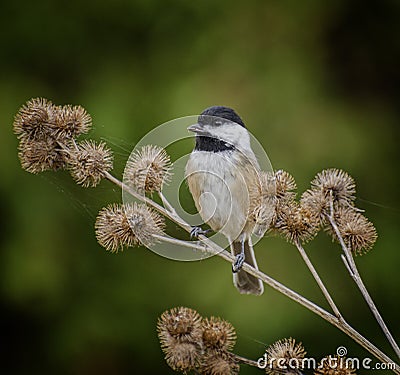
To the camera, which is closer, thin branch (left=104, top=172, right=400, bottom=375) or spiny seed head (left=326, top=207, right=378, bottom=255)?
thin branch (left=104, top=172, right=400, bottom=375)

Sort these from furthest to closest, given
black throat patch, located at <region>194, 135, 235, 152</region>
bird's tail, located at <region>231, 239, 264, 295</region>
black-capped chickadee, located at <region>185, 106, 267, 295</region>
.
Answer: bird's tail, located at <region>231, 239, 264, 295</region> → black throat patch, located at <region>194, 135, 235, 152</region> → black-capped chickadee, located at <region>185, 106, 267, 295</region>

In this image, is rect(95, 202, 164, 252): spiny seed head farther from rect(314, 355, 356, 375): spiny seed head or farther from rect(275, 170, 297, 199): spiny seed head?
rect(314, 355, 356, 375): spiny seed head

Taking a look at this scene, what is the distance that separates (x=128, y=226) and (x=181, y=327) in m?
0.18

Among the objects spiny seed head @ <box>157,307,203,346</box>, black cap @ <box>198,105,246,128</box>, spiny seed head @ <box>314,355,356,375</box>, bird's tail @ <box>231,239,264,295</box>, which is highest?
black cap @ <box>198,105,246,128</box>

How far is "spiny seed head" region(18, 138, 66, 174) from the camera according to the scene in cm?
96

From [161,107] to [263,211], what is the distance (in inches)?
48.3

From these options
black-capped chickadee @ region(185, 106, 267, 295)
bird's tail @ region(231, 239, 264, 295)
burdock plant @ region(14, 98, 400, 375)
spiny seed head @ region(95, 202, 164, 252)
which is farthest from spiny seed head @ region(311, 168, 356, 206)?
bird's tail @ region(231, 239, 264, 295)

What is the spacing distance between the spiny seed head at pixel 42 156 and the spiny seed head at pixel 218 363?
38 cm

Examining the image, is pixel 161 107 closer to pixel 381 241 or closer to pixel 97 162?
pixel 381 241

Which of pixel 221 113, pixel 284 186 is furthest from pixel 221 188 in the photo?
pixel 284 186

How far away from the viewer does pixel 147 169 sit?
0.99m

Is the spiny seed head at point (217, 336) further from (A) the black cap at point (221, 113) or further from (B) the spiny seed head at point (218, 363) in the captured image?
(A) the black cap at point (221, 113)

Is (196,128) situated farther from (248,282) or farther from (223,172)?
(248,282)

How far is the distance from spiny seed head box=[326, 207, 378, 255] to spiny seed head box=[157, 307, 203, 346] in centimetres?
27
